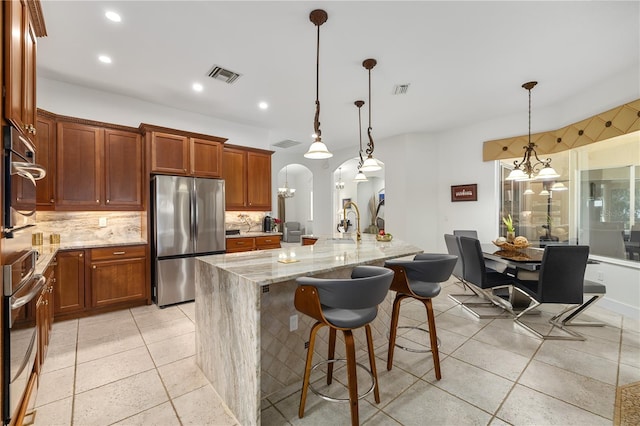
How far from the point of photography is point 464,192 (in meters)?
5.59

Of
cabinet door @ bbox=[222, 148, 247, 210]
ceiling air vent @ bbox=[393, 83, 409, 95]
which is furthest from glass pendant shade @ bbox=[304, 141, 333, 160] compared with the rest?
cabinet door @ bbox=[222, 148, 247, 210]

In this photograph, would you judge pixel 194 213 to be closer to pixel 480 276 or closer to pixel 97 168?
pixel 97 168

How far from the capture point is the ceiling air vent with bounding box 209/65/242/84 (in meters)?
3.35

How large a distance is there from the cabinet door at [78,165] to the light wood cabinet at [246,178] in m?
1.73

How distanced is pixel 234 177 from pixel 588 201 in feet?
18.2

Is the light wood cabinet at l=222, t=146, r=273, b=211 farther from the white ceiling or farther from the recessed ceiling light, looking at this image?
the recessed ceiling light

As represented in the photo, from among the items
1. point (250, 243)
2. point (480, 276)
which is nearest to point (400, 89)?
point (480, 276)

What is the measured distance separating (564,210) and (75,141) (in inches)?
281

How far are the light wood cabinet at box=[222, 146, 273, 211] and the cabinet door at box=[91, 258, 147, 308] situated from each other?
5.37 ft

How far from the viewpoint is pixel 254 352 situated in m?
1.58

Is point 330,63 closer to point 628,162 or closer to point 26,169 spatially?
point 26,169

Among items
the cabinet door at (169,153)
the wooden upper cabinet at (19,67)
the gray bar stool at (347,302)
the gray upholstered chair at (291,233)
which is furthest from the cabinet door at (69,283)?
the gray upholstered chair at (291,233)

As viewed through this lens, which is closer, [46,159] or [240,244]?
[46,159]

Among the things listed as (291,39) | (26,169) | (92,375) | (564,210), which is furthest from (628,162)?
(92,375)
